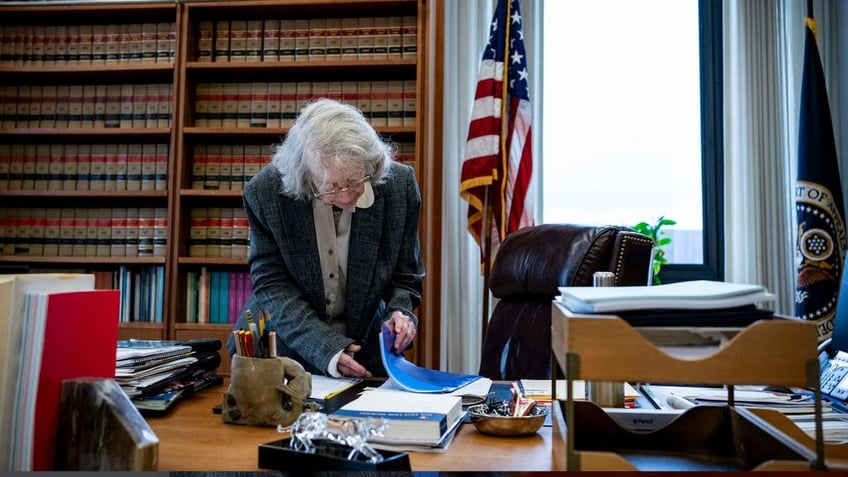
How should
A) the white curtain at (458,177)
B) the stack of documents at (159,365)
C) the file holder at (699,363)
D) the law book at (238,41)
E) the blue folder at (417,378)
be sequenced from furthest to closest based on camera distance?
the white curtain at (458,177), the law book at (238,41), the blue folder at (417,378), the stack of documents at (159,365), the file holder at (699,363)

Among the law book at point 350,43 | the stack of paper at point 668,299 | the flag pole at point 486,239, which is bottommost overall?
the stack of paper at point 668,299

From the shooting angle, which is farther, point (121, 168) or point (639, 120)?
point (639, 120)

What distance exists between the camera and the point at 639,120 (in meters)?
3.39

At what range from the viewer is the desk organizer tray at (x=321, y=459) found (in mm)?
752

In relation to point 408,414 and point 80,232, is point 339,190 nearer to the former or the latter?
point 408,414

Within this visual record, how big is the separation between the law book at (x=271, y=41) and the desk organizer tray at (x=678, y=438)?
2.67 m

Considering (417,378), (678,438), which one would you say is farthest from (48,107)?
(678,438)

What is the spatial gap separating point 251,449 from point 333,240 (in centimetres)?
104

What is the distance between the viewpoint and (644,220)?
3318 millimetres

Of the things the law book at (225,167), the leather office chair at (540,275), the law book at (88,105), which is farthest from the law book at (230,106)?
the leather office chair at (540,275)

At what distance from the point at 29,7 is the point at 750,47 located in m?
3.44

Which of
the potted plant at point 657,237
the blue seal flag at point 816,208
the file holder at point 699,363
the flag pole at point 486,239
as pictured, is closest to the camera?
the file holder at point 699,363

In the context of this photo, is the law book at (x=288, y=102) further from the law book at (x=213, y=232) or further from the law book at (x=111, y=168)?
the law book at (x=111, y=168)

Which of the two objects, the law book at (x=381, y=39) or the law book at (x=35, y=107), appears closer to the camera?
the law book at (x=381, y=39)
